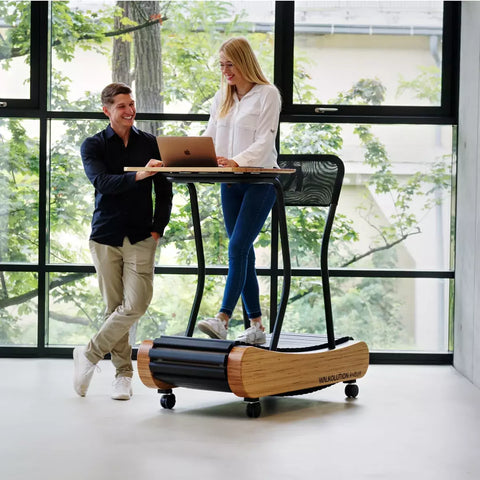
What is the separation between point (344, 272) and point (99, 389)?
1717 millimetres

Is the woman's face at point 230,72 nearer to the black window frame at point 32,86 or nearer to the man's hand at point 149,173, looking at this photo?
the man's hand at point 149,173

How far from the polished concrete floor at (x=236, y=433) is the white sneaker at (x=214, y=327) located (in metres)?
0.34

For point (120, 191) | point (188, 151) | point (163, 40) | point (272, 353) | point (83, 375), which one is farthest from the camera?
point (163, 40)

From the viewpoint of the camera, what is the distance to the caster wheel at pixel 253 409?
3.99 metres

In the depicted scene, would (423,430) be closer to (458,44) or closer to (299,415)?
(299,415)

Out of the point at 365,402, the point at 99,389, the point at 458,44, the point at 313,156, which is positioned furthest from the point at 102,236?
the point at 458,44

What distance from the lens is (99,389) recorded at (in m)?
4.63

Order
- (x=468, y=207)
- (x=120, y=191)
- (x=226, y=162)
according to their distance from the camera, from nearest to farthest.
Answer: (x=226, y=162) → (x=120, y=191) → (x=468, y=207)

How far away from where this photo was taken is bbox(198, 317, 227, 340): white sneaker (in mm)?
4195

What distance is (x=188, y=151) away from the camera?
3.83 m

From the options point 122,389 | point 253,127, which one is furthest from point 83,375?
point 253,127

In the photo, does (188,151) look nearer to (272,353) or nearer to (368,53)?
(272,353)

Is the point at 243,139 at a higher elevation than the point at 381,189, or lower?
higher

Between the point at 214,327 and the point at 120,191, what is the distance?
2.58 ft
